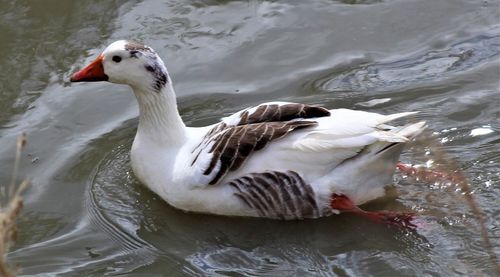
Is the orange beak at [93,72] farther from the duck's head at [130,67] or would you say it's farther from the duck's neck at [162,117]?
the duck's neck at [162,117]

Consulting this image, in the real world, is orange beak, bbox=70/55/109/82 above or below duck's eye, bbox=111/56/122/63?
below

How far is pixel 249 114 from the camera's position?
678cm

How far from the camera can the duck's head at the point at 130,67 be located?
6.89 meters

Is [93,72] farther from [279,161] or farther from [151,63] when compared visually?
[279,161]

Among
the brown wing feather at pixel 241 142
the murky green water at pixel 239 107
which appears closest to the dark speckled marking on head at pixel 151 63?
the brown wing feather at pixel 241 142

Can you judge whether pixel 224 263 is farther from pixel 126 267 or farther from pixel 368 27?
pixel 368 27

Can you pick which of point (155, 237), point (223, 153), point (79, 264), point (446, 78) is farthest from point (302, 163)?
point (446, 78)

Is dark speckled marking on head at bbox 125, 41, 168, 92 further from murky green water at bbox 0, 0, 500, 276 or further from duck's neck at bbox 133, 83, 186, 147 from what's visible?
murky green water at bbox 0, 0, 500, 276

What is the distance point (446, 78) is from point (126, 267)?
383 cm

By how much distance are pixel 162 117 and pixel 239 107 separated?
140 cm

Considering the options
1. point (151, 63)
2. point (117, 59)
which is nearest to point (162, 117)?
point (151, 63)

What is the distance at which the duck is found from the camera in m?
6.46

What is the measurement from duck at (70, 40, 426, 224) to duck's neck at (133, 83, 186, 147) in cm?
10

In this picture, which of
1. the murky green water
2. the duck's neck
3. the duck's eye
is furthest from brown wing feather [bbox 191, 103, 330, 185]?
the duck's eye
